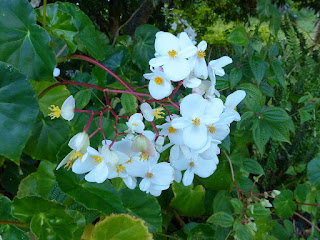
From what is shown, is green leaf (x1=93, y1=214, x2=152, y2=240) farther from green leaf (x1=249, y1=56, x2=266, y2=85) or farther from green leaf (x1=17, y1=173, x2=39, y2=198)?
green leaf (x1=249, y1=56, x2=266, y2=85)

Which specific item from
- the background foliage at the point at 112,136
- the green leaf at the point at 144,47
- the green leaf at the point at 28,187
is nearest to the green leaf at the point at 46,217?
the background foliage at the point at 112,136

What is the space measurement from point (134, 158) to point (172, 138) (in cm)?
8

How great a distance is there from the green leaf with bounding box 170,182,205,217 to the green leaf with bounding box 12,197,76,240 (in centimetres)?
47

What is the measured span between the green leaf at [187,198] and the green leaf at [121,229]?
32 cm

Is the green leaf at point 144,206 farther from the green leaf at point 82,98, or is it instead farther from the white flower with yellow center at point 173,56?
the white flower with yellow center at point 173,56

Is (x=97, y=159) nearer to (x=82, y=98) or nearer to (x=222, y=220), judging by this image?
(x=82, y=98)

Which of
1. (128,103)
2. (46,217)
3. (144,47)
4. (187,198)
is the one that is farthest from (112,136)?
(144,47)

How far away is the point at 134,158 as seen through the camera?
1.80 feet

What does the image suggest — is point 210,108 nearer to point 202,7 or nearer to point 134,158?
point 134,158

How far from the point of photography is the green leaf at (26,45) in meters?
0.59

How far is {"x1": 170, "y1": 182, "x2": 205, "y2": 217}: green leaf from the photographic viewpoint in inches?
41.3

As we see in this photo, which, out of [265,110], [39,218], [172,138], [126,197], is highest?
[172,138]

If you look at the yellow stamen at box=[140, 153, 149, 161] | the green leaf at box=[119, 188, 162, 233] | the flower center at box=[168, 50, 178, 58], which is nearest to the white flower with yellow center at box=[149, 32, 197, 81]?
the flower center at box=[168, 50, 178, 58]

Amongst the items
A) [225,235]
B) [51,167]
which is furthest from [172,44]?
[225,235]
